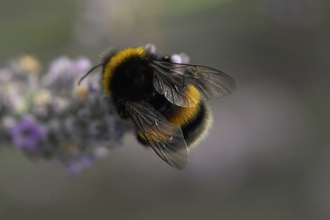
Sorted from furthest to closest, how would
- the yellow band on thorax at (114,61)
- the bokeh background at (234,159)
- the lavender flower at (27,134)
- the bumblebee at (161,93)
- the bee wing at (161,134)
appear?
1. the bokeh background at (234,159)
2. the lavender flower at (27,134)
3. the yellow band on thorax at (114,61)
4. the bumblebee at (161,93)
5. the bee wing at (161,134)

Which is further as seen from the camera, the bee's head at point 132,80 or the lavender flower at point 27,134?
the lavender flower at point 27,134

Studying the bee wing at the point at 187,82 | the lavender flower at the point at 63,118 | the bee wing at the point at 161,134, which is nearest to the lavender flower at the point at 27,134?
the lavender flower at the point at 63,118

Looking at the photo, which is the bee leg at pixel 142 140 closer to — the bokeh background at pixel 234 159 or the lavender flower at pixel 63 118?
the lavender flower at pixel 63 118

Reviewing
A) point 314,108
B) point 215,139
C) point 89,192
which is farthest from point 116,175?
point 314,108

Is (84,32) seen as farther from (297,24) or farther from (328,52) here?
(328,52)

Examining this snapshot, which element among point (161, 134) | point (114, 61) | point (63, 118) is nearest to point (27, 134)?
point (63, 118)

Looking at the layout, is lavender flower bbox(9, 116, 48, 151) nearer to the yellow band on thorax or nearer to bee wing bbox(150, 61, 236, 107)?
the yellow band on thorax

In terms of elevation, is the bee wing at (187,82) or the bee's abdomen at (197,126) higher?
the bee wing at (187,82)
